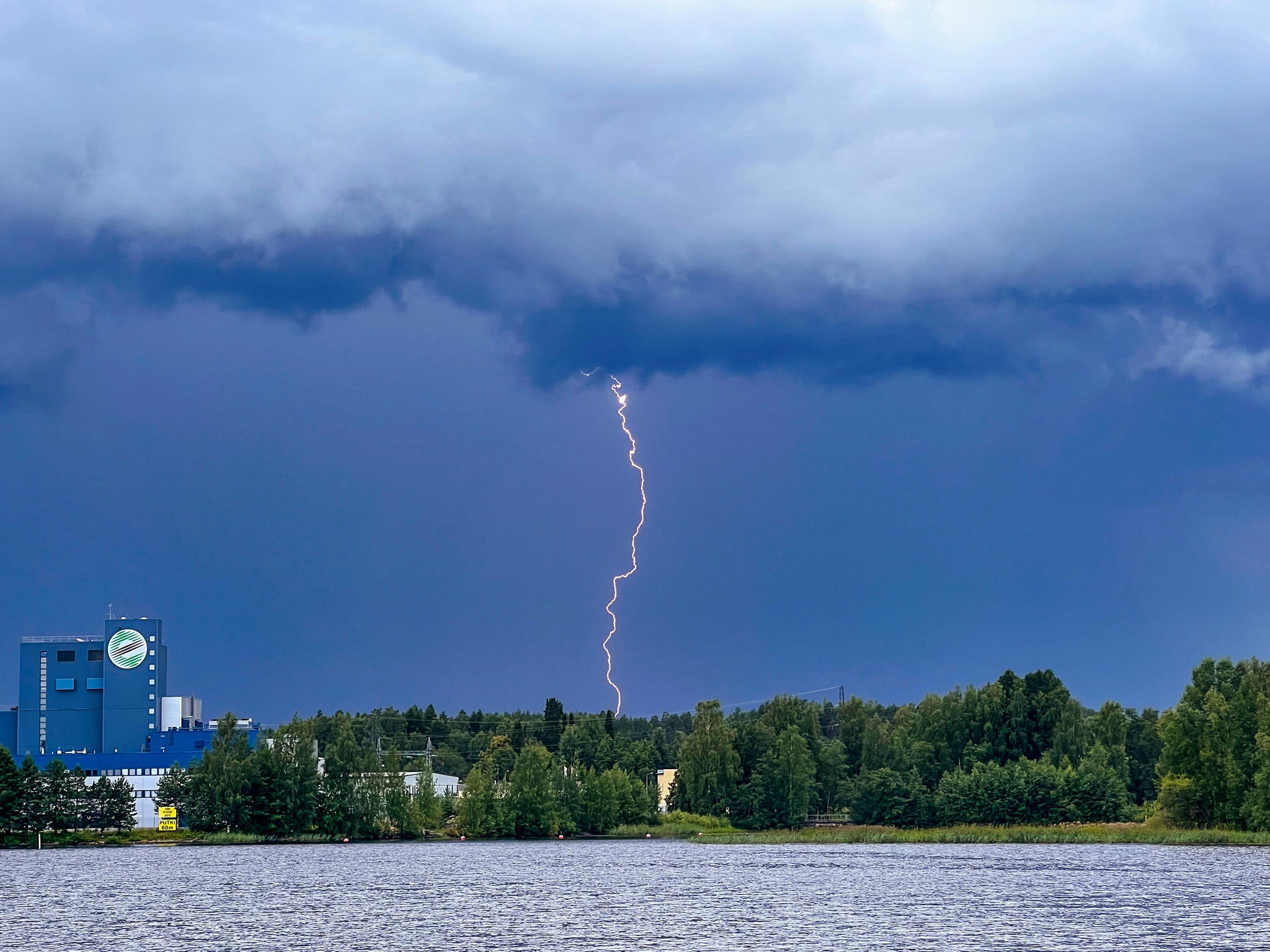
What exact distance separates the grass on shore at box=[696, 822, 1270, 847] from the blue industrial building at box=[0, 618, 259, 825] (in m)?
79.1

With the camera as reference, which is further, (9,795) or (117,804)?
(117,804)

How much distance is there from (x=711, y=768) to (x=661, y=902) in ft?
329

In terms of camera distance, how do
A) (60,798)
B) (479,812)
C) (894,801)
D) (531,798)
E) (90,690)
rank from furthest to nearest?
(90,690)
(894,801)
(531,798)
(479,812)
(60,798)

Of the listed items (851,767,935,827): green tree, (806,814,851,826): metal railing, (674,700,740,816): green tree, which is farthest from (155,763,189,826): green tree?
(851,767,935,827): green tree

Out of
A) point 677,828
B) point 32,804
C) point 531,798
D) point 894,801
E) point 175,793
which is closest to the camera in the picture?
point 32,804

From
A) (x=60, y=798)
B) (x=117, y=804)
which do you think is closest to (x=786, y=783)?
(x=117, y=804)

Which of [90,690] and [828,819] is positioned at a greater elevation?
[90,690]

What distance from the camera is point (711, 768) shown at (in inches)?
6762

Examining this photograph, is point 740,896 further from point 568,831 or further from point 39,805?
point 39,805

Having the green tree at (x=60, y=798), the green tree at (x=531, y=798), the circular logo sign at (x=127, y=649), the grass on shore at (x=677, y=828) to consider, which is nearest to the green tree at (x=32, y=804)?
the green tree at (x=60, y=798)

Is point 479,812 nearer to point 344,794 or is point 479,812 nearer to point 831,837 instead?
point 344,794

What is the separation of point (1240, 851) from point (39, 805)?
400 feet

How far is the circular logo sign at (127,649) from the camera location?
644 ft

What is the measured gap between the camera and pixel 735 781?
172 meters
